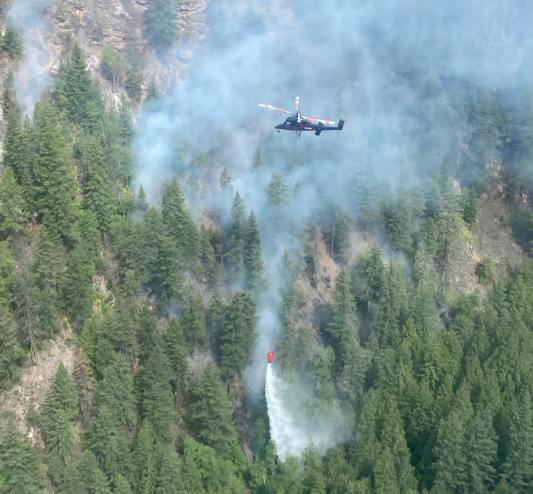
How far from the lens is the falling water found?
81750mm

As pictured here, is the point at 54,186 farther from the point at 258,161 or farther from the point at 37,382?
the point at 258,161

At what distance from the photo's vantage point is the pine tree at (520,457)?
73500 mm

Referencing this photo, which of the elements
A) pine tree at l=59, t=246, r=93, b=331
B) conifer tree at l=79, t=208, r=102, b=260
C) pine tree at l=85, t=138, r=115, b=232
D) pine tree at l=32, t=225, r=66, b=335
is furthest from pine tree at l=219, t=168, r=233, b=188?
pine tree at l=32, t=225, r=66, b=335

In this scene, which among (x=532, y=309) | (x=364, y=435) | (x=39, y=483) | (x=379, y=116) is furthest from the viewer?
(x=379, y=116)

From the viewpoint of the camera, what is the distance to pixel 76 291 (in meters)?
79.9

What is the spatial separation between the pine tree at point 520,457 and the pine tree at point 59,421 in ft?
104

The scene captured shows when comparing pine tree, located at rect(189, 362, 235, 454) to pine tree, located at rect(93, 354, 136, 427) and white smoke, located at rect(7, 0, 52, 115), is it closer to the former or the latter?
pine tree, located at rect(93, 354, 136, 427)

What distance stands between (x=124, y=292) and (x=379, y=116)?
114 feet

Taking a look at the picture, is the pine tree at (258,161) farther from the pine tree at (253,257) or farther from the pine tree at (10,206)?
the pine tree at (10,206)

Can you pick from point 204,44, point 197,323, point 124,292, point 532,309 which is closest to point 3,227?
point 124,292

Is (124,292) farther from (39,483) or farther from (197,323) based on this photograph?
(39,483)

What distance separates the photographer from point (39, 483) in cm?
7250

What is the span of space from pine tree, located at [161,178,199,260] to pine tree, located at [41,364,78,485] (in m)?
16.6

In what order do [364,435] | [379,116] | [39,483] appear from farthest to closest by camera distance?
[379,116]
[364,435]
[39,483]
